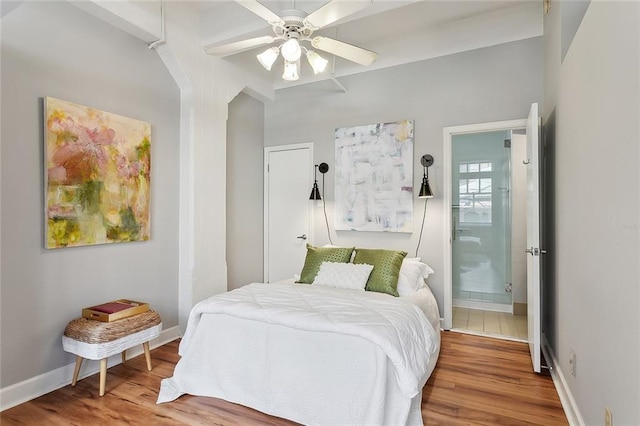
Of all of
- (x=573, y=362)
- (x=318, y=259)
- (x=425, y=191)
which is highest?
(x=425, y=191)

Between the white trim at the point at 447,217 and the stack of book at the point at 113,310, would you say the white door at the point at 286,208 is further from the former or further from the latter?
the stack of book at the point at 113,310

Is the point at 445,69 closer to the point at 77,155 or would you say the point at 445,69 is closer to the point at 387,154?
the point at 387,154

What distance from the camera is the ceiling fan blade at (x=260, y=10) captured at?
6.78 ft

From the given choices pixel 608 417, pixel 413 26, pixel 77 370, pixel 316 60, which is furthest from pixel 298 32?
pixel 77 370

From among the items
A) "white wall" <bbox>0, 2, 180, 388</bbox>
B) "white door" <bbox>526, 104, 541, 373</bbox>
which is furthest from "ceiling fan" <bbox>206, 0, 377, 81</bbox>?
"white door" <bbox>526, 104, 541, 373</bbox>

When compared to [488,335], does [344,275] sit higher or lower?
higher

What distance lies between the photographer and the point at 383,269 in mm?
3201

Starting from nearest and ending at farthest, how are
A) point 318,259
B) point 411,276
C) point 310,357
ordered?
1. point 310,357
2. point 411,276
3. point 318,259

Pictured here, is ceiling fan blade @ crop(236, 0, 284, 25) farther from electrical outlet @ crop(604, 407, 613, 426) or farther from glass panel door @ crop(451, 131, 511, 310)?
glass panel door @ crop(451, 131, 511, 310)

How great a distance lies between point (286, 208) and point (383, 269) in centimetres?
185

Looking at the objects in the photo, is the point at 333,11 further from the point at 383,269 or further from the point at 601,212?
the point at 383,269

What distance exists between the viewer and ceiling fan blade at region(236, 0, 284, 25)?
6.78 feet

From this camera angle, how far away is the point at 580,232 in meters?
1.89

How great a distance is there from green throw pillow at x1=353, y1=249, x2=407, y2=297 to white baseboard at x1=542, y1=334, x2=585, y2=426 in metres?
1.24
